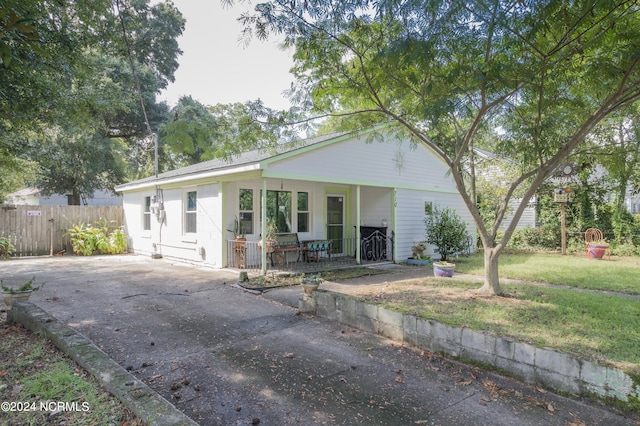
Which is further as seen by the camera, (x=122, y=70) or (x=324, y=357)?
(x=122, y=70)

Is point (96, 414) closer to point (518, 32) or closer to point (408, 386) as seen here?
point (408, 386)

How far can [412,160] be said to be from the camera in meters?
12.7

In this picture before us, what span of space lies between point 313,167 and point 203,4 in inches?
184

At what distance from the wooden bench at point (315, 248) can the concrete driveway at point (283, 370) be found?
12.6 ft

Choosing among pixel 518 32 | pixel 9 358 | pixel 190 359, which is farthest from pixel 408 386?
pixel 518 32

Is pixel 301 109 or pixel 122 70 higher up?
pixel 122 70

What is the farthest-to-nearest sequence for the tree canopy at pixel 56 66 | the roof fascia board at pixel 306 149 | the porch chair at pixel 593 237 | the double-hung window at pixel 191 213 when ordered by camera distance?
1. the porch chair at pixel 593 237
2. the double-hung window at pixel 191 213
3. the roof fascia board at pixel 306 149
4. the tree canopy at pixel 56 66

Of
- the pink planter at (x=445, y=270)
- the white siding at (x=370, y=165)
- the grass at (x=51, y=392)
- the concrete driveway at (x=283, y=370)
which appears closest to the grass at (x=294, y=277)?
the concrete driveway at (x=283, y=370)

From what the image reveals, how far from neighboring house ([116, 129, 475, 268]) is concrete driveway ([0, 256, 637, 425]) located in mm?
3593

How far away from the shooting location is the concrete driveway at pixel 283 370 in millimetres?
2965

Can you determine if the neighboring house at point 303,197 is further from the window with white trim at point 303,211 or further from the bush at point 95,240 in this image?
the bush at point 95,240

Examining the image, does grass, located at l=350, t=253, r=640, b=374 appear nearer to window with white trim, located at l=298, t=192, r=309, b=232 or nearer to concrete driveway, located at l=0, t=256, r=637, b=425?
concrete driveway, located at l=0, t=256, r=637, b=425

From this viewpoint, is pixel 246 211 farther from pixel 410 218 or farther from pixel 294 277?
pixel 410 218

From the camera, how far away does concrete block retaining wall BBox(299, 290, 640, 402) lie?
309cm
